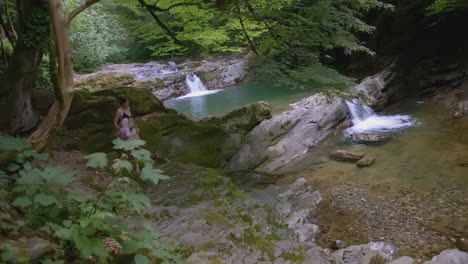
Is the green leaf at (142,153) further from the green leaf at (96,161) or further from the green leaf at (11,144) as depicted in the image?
the green leaf at (11,144)

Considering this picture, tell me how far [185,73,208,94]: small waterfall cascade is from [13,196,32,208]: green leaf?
16.3 metres

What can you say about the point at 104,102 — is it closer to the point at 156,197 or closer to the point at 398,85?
the point at 156,197

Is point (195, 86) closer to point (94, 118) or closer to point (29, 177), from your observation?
point (94, 118)

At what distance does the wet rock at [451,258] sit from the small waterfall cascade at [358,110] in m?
7.03

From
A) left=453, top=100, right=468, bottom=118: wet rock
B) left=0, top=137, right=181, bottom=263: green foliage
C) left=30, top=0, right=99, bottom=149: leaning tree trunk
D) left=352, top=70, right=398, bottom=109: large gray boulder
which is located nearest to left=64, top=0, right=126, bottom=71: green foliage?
left=30, top=0, right=99, bottom=149: leaning tree trunk

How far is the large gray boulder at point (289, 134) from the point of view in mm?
7629

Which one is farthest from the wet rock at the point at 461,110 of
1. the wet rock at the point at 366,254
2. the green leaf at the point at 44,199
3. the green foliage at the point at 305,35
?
the green leaf at the point at 44,199

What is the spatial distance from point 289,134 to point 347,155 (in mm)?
1695

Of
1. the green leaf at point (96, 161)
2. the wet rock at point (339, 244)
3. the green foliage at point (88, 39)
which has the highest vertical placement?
the green foliage at point (88, 39)

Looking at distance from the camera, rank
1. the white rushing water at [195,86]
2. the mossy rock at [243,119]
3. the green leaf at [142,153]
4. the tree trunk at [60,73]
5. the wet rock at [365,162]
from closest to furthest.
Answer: the green leaf at [142,153], the tree trunk at [60,73], the wet rock at [365,162], the mossy rock at [243,119], the white rushing water at [195,86]

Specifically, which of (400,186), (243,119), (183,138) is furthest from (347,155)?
(183,138)

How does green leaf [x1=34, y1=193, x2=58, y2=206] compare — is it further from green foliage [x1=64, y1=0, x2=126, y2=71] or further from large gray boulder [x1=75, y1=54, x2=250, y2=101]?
large gray boulder [x1=75, y1=54, x2=250, y2=101]

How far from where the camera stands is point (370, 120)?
11.0 meters

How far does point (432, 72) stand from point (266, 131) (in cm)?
941
